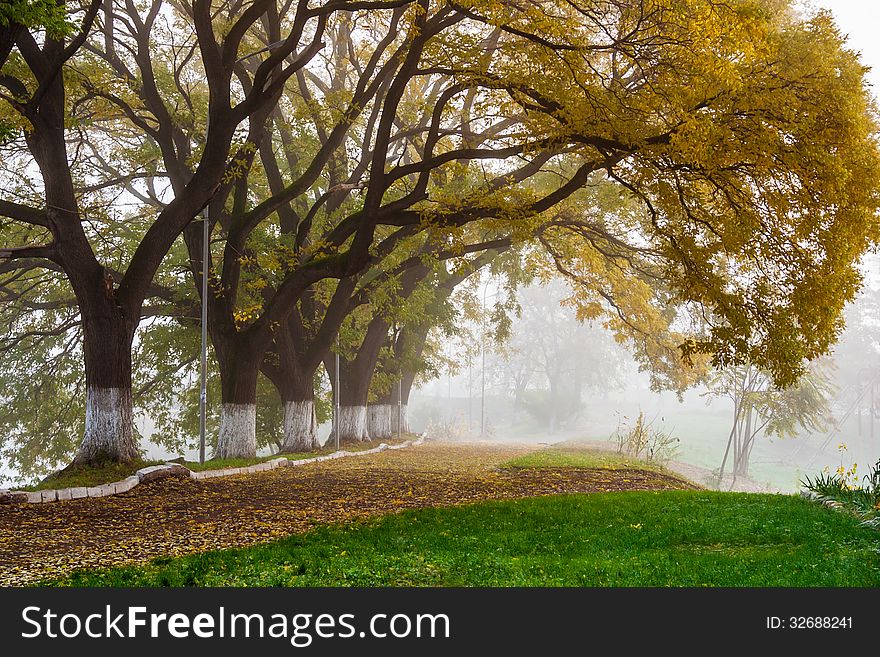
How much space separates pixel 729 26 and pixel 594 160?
308 centimetres

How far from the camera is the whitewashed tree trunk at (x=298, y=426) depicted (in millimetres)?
20922

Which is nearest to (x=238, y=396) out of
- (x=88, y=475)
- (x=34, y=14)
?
(x=88, y=475)

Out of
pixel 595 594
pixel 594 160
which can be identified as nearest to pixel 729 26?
pixel 594 160

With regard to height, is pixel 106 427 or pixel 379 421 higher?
pixel 106 427

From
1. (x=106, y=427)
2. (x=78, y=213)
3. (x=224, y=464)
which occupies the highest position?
(x=78, y=213)

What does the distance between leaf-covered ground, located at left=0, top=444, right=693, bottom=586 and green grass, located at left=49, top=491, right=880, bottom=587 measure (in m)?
0.68

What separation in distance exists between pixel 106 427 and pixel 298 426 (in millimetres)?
7747

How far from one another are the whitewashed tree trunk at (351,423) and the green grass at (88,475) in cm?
1245

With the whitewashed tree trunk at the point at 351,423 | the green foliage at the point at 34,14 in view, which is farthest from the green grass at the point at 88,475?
the whitewashed tree trunk at the point at 351,423

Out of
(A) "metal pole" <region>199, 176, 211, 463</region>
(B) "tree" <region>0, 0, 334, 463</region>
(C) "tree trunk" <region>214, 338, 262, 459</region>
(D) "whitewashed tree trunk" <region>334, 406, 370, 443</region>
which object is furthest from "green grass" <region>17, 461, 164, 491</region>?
(D) "whitewashed tree trunk" <region>334, 406, 370, 443</region>

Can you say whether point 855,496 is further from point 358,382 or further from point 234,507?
point 358,382

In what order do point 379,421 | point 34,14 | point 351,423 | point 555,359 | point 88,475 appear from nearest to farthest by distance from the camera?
point 34,14 → point 88,475 → point 351,423 → point 379,421 → point 555,359

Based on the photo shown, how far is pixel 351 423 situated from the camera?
1030 inches

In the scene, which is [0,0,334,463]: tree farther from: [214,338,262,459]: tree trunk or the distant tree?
the distant tree
